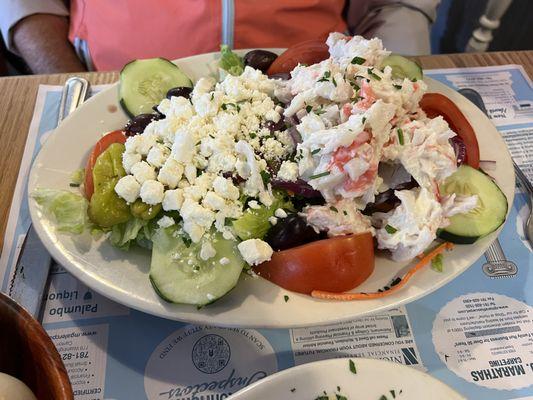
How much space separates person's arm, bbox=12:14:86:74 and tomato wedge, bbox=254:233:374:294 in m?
1.29

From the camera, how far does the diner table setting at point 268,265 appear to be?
1.05 metres

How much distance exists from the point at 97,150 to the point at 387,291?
0.79 metres

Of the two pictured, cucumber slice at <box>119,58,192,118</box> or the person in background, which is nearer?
cucumber slice at <box>119,58,192,118</box>

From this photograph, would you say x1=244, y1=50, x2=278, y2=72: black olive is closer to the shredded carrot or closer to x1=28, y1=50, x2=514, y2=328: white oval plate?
x1=28, y1=50, x2=514, y2=328: white oval plate

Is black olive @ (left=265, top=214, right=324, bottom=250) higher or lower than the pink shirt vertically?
lower

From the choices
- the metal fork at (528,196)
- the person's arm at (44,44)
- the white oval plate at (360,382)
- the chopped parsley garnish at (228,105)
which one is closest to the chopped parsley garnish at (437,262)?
the white oval plate at (360,382)

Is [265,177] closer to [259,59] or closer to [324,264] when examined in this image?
[324,264]

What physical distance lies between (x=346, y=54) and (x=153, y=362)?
931 mm

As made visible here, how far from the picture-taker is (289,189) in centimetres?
117

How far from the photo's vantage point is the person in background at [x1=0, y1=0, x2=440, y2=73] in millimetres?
1688

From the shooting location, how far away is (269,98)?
1288 mm

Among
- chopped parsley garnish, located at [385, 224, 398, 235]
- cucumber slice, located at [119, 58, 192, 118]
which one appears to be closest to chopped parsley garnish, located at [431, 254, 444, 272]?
chopped parsley garnish, located at [385, 224, 398, 235]

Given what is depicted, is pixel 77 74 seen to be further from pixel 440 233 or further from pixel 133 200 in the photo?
pixel 440 233

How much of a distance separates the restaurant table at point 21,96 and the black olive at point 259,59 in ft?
1.76
